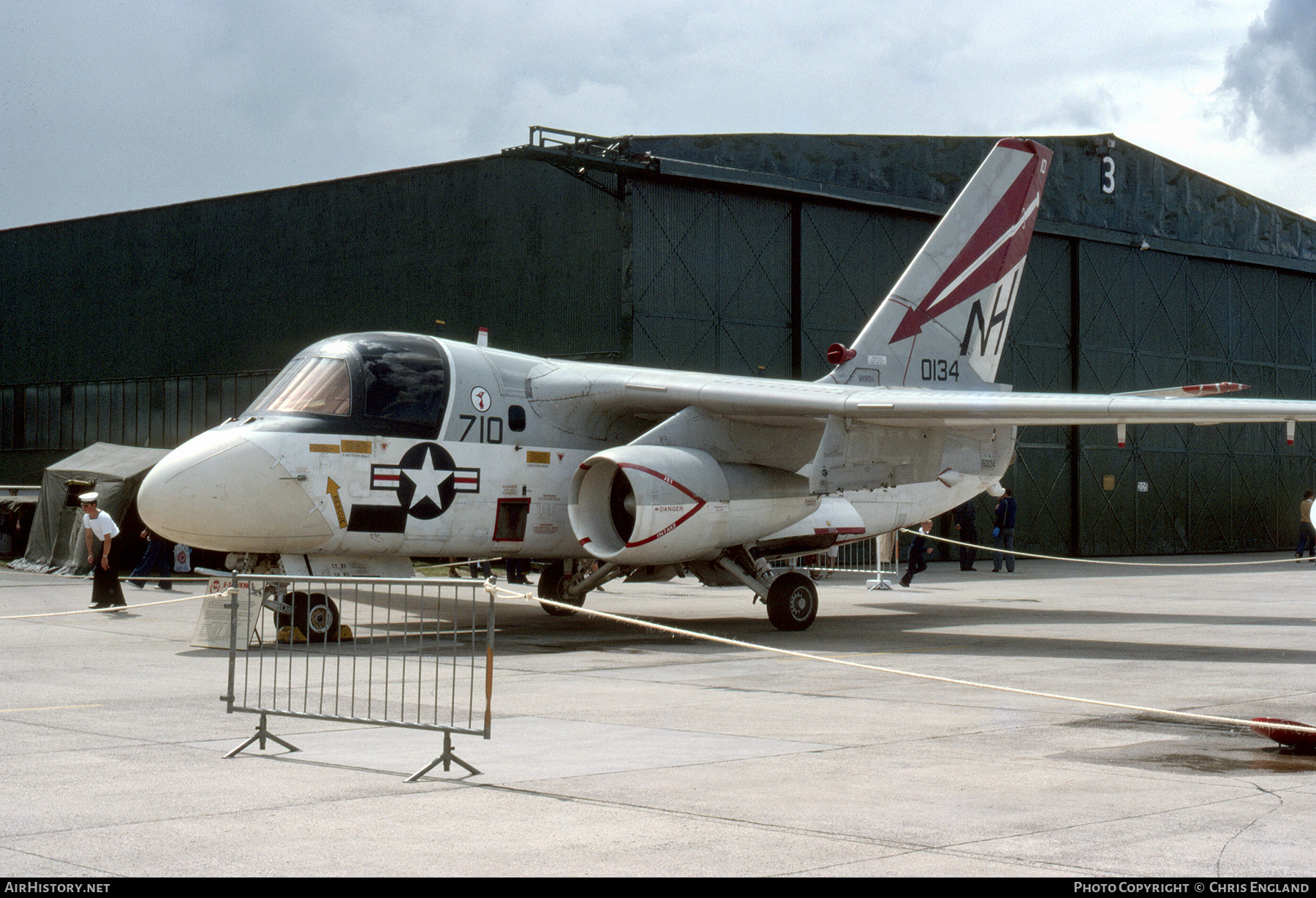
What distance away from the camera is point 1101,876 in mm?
4934

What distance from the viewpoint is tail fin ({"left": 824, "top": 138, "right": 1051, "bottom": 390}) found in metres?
18.2

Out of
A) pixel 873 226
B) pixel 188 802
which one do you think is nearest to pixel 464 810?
pixel 188 802

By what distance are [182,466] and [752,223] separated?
63.7ft

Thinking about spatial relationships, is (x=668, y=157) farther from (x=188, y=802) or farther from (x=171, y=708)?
(x=188, y=802)

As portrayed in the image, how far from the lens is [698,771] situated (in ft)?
23.4

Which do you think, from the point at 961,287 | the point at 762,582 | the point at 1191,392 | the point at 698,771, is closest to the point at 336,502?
the point at 762,582

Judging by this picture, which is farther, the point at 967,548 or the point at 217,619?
the point at 967,548

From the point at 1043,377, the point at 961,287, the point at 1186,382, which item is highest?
the point at 1186,382

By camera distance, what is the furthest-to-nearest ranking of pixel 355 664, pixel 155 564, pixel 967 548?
pixel 967 548
pixel 155 564
pixel 355 664

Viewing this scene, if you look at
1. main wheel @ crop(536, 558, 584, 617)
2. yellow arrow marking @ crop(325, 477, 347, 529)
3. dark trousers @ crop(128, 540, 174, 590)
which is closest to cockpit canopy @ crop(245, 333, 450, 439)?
yellow arrow marking @ crop(325, 477, 347, 529)

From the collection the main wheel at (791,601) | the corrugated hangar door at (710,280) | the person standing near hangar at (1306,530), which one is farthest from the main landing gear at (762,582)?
the person standing near hangar at (1306,530)

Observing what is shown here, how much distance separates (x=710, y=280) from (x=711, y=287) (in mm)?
166

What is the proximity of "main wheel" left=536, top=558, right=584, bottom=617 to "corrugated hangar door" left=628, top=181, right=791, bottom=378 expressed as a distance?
33.6 ft

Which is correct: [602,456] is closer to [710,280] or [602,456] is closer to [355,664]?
[355,664]
